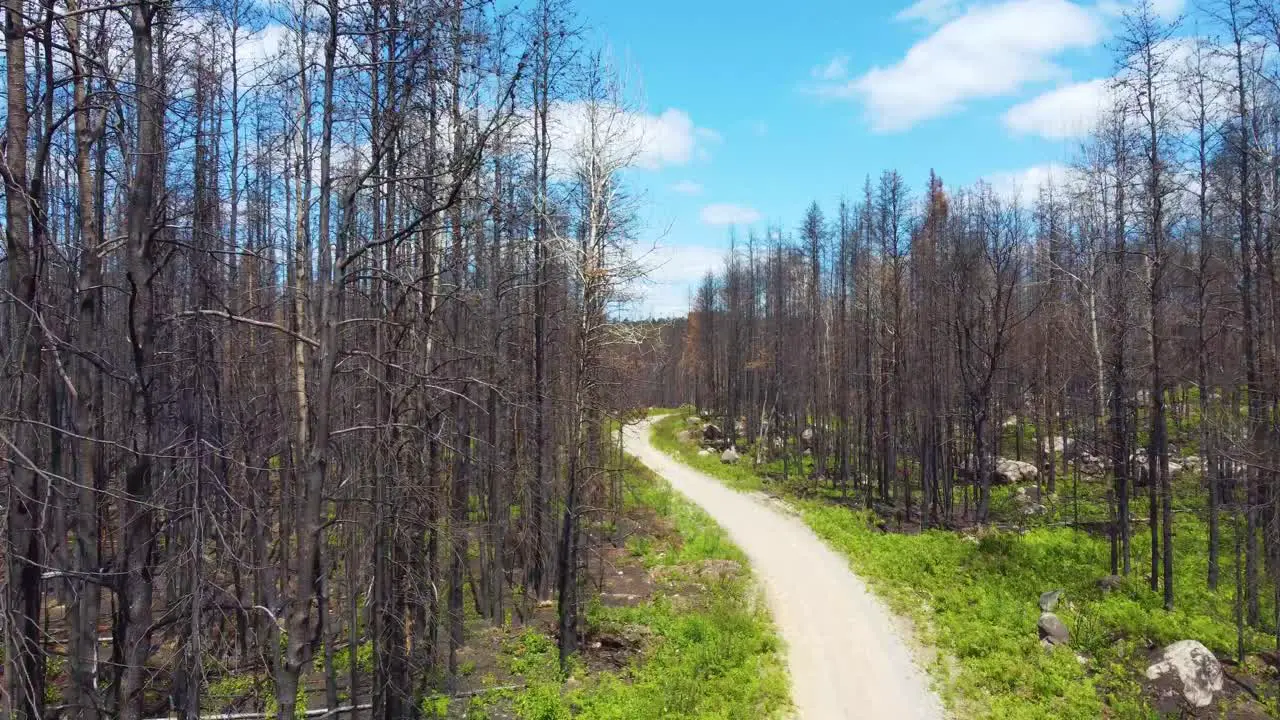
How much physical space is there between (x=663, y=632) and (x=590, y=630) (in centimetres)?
141

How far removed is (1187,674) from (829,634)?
5276mm

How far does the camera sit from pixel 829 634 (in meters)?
12.6

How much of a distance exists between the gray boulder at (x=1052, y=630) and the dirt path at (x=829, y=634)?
244 centimetres

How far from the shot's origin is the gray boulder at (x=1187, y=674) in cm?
985

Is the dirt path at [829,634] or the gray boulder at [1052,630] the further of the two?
the gray boulder at [1052,630]

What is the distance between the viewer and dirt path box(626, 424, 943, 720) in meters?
10.1

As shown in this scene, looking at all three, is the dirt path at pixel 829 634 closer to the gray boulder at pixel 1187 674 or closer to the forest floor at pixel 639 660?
the forest floor at pixel 639 660

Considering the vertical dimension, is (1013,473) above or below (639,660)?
above

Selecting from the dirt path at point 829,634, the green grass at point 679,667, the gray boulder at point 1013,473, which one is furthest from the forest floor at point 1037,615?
the gray boulder at point 1013,473

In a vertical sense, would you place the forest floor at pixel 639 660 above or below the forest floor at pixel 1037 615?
below

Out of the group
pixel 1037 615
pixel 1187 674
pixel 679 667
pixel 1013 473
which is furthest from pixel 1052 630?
pixel 1013 473

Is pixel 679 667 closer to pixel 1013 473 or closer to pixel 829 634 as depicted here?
pixel 829 634

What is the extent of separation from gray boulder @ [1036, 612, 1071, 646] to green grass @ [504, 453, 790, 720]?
4660mm

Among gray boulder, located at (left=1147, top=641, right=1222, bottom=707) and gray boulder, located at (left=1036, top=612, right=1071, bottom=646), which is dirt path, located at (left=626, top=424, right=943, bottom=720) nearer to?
gray boulder, located at (left=1036, top=612, right=1071, bottom=646)
